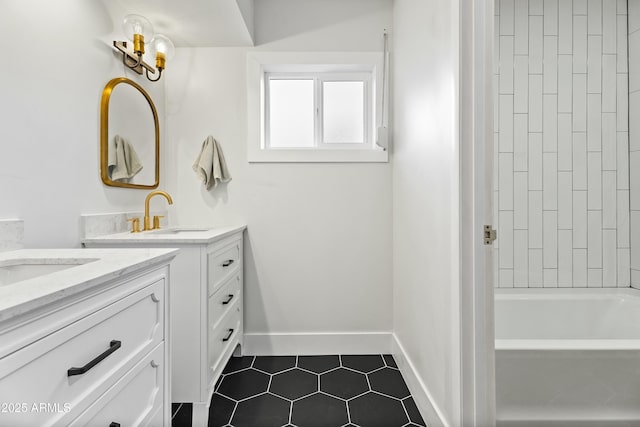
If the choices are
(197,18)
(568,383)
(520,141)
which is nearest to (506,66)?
(520,141)

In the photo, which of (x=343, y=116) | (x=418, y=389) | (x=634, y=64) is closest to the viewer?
(x=418, y=389)

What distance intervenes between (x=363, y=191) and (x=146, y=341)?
5.45 feet

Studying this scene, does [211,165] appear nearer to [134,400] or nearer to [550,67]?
[134,400]

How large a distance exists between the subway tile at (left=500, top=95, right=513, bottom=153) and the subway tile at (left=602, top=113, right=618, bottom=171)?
1.95 feet

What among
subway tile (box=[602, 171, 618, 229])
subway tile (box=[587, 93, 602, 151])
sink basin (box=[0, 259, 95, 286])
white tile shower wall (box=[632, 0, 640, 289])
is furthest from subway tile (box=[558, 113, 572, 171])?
sink basin (box=[0, 259, 95, 286])

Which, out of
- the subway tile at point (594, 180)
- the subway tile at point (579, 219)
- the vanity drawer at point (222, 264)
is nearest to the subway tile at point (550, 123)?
the subway tile at point (594, 180)

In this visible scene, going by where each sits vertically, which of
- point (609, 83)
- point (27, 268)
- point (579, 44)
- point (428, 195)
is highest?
point (579, 44)

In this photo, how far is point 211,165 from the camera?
2.18 meters

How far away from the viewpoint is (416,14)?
67.0 inches

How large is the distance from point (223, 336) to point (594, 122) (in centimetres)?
270

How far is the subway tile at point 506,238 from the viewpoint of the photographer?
7.18ft

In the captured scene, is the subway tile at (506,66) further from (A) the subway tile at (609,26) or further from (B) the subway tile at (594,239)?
(B) the subway tile at (594,239)

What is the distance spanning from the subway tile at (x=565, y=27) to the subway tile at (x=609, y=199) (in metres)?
0.87

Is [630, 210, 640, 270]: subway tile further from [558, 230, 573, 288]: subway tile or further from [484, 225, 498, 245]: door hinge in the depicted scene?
[484, 225, 498, 245]: door hinge
